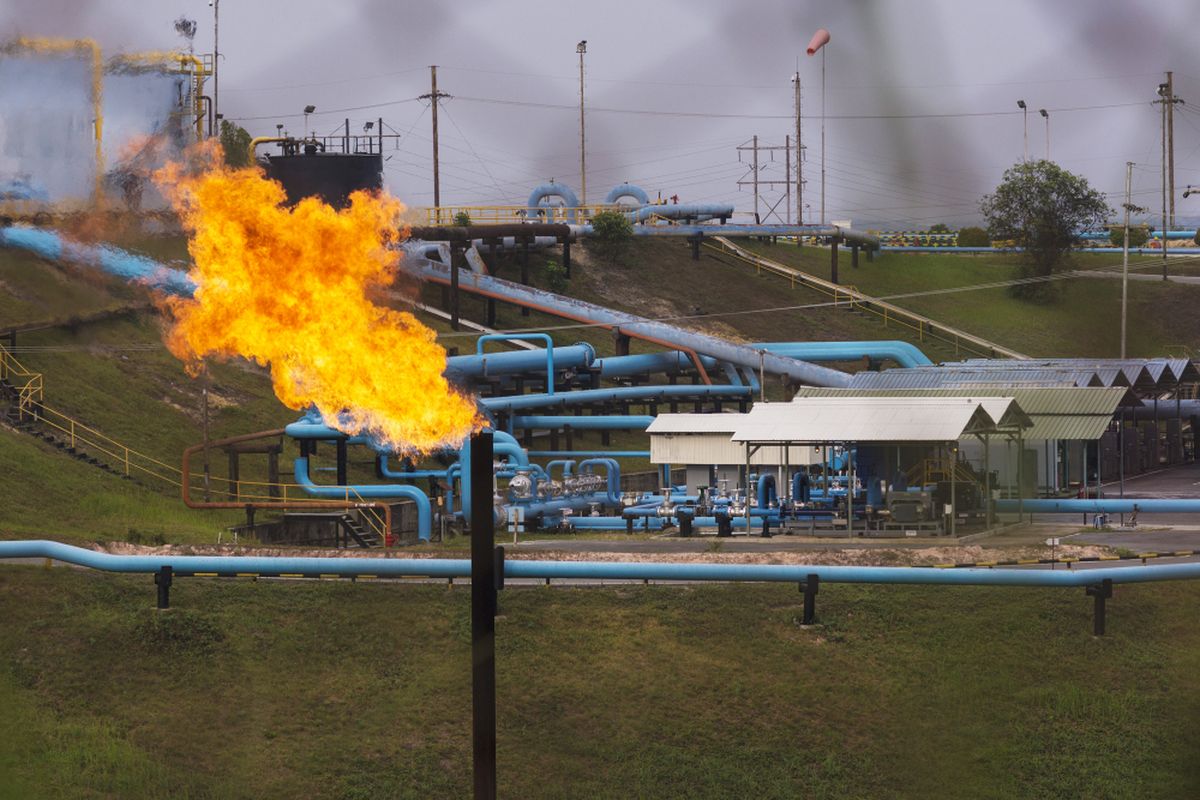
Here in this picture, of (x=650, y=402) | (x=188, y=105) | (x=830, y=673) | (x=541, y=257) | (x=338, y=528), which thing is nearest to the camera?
(x=830, y=673)

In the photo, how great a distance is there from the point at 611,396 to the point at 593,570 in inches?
1250

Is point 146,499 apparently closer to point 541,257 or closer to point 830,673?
point 830,673

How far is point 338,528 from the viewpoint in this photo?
40.2m

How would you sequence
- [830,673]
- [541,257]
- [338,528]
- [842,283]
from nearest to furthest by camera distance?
1. [830,673]
2. [338,528]
3. [541,257]
4. [842,283]

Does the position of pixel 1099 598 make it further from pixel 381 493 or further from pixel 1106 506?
pixel 381 493

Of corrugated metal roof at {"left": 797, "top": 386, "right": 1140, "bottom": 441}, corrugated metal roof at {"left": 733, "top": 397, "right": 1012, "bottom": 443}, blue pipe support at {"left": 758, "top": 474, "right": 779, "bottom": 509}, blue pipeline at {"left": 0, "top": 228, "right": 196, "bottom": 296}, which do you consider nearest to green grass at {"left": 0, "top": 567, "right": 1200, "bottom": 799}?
blue pipeline at {"left": 0, "top": 228, "right": 196, "bottom": 296}

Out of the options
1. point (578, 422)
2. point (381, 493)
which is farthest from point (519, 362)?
point (381, 493)

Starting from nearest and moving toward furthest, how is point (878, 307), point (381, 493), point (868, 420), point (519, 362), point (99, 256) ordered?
point (99, 256) → point (868, 420) → point (381, 493) → point (519, 362) → point (878, 307)

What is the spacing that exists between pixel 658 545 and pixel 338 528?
9.93m

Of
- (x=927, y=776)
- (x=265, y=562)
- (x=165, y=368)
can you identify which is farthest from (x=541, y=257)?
(x=927, y=776)

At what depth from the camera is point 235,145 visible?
43281mm

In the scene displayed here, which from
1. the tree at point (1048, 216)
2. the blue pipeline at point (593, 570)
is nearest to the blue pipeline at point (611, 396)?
the blue pipeline at point (593, 570)

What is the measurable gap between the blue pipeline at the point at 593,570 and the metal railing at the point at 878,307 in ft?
154

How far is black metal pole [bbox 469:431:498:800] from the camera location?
11.1 m
